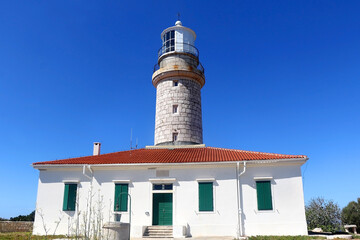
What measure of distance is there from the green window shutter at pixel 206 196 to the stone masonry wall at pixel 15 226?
31.4 ft

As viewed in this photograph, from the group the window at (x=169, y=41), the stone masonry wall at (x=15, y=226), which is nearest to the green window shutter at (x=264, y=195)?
the window at (x=169, y=41)

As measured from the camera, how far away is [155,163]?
1397 centimetres

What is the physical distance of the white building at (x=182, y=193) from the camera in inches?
522

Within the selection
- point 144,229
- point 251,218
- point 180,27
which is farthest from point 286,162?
point 180,27

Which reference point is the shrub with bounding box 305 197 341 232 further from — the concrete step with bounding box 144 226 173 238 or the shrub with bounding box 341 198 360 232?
the concrete step with bounding box 144 226 173 238

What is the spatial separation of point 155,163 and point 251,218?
4.96m

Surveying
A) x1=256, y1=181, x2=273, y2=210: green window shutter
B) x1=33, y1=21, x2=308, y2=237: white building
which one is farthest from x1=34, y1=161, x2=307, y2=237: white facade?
x1=256, y1=181, x2=273, y2=210: green window shutter

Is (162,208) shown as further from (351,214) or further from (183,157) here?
(351,214)

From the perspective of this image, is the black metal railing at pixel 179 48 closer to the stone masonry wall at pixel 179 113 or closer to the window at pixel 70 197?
the stone masonry wall at pixel 179 113

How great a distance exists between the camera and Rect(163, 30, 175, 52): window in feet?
68.9

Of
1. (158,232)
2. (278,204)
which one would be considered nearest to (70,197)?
(158,232)

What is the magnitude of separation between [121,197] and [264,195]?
6.60 m

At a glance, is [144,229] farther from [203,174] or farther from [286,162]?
[286,162]

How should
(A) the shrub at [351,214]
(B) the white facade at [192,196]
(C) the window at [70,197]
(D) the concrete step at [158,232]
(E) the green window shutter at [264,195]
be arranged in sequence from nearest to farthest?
(D) the concrete step at [158,232] < (B) the white facade at [192,196] < (E) the green window shutter at [264,195] < (C) the window at [70,197] < (A) the shrub at [351,214]
